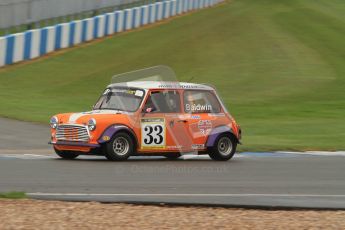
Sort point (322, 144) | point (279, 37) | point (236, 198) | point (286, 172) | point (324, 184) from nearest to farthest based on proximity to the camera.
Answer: point (236, 198), point (324, 184), point (286, 172), point (322, 144), point (279, 37)

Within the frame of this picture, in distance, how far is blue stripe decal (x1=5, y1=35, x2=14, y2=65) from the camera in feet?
105

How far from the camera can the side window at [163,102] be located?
50.0ft

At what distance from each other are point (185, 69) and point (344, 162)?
57.0ft

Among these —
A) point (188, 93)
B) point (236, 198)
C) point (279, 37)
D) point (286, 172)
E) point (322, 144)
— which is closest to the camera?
point (236, 198)

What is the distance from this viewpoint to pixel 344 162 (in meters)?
16.3

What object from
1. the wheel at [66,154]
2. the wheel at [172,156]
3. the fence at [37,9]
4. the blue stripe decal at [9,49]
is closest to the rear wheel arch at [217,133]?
the wheel at [172,156]

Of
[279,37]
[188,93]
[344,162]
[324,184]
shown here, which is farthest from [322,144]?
[279,37]

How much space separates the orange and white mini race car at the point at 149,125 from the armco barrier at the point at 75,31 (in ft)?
55.0

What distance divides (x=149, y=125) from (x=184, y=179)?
2.36 m

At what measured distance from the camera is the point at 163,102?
1545 cm

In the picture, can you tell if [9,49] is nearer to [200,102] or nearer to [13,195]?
[200,102]

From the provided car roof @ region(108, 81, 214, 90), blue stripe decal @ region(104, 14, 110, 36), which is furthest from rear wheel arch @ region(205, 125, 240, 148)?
blue stripe decal @ region(104, 14, 110, 36)

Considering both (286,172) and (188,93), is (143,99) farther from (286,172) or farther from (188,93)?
(286,172)

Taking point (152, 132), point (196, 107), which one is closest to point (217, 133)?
point (196, 107)
